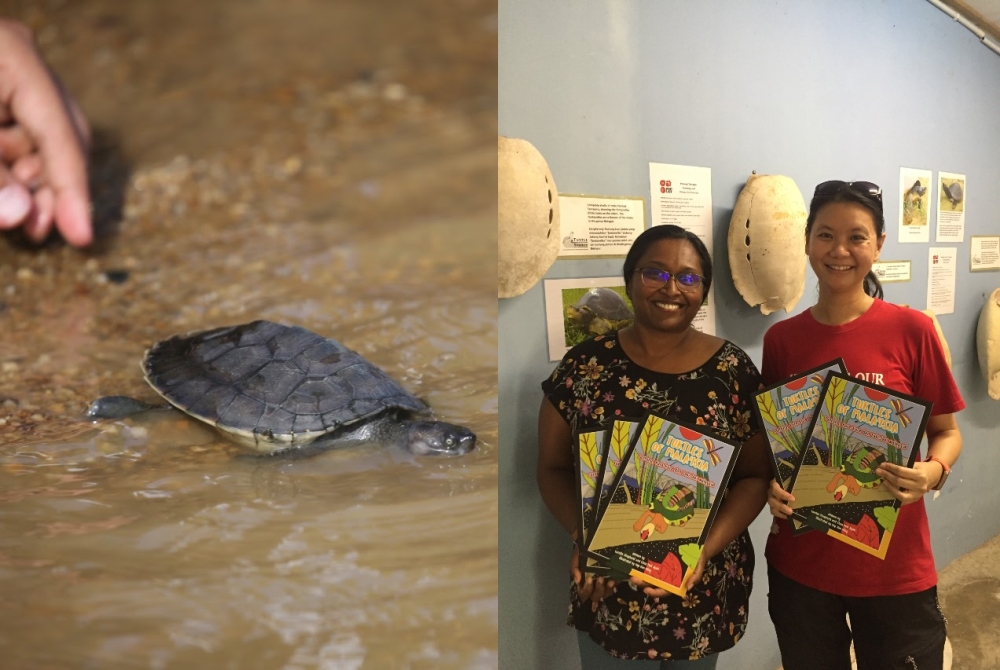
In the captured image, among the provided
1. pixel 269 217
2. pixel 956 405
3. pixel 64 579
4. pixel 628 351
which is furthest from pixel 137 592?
pixel 956 405

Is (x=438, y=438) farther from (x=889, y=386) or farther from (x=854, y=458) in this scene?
(x=889, y=386)

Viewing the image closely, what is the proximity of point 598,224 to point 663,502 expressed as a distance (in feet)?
2.05

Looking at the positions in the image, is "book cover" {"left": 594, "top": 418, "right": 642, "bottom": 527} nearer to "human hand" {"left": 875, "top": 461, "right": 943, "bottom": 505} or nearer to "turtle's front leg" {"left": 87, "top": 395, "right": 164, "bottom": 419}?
"human hand" {"left": 875, "top": 461, "right": 943, "bottom": 505}

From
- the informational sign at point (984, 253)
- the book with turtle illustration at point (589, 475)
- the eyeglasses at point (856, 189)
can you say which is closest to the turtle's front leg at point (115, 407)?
the book with turtle illustration at point (589, 475)

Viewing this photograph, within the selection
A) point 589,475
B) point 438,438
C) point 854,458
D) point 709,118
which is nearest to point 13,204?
point 438,438

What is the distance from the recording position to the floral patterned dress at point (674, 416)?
937 mm

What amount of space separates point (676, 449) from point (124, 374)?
24.6 inches

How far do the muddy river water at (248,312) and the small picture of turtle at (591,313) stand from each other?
661 mm

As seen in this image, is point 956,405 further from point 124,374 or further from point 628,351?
point 124,374

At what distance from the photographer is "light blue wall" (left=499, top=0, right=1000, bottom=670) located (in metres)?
1.17

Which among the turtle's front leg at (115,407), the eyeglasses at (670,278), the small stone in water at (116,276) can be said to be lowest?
the turtle's front leg at (115,407)

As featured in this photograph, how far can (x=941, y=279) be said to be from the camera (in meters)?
2.15

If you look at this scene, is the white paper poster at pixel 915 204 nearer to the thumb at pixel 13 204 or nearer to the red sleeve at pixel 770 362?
the red sleeve at pixel 770 362

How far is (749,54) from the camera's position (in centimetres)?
146
